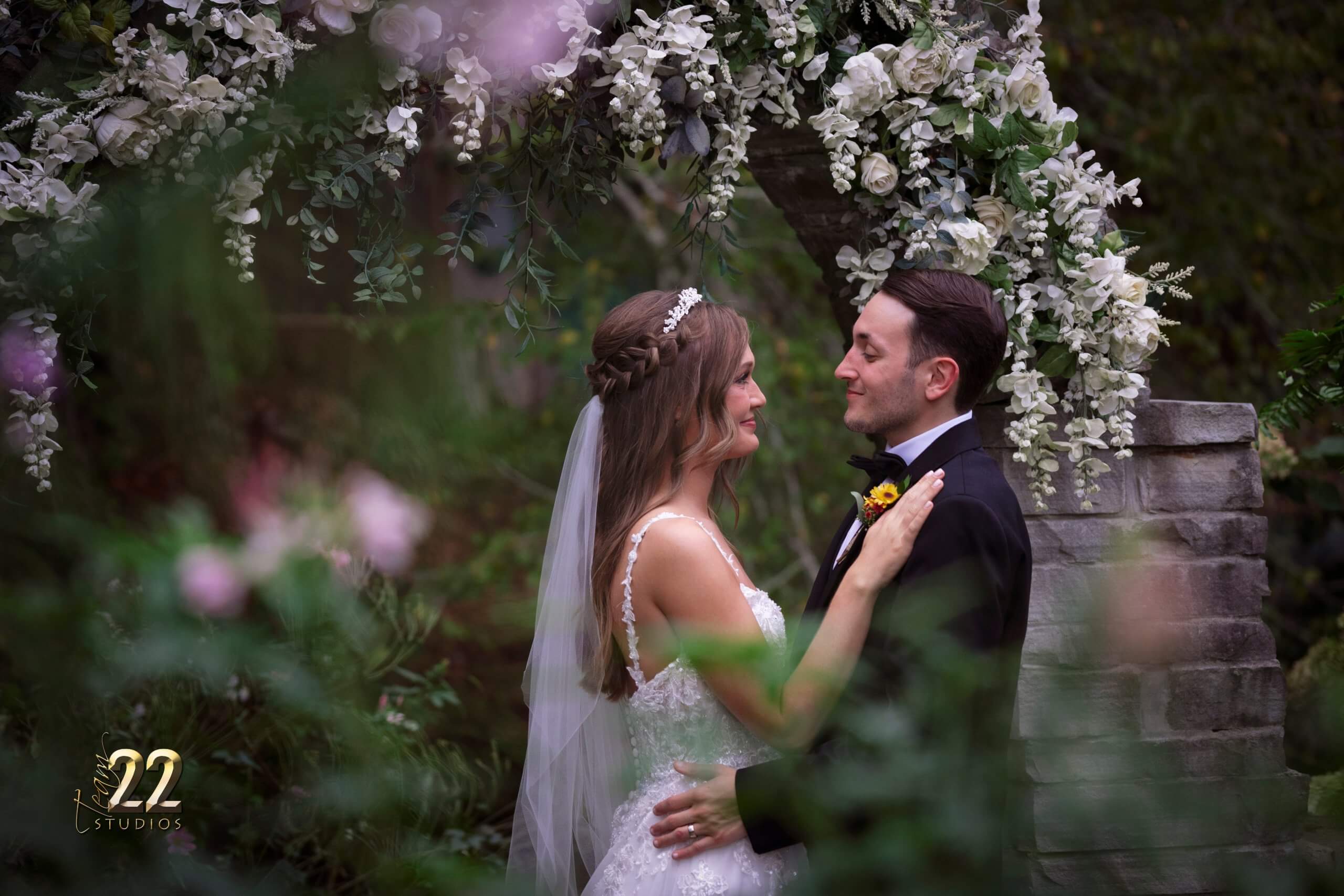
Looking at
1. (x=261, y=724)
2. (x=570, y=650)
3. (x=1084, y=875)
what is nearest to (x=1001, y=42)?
(x=570, y=650)

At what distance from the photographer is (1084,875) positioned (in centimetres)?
78

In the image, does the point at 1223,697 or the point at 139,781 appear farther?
the point at 1223,697

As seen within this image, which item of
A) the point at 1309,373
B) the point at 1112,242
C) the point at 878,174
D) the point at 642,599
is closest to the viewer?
the point at 642,599

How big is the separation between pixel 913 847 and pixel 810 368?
5.01 metres

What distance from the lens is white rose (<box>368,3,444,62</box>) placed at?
2.08m

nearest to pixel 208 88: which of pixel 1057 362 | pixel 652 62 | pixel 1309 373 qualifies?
pixel 652 62

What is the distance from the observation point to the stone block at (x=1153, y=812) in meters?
0.74

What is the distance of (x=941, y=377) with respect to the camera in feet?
7.67

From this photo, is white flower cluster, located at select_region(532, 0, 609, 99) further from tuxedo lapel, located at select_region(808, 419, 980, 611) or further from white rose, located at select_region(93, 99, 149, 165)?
tuxedo lapel, located at select_region(808, 419, 980, 611)

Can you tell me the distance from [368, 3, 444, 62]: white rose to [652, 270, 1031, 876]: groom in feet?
3.44

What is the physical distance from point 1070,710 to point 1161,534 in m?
2.00

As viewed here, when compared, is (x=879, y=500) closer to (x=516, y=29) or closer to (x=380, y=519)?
(x=380, y=519)

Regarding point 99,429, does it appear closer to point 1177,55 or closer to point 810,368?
point 810,368

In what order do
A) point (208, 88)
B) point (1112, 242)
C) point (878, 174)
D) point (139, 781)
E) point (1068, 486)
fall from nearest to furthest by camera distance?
1. point (139, 781)
2. point (208, 88)
3. point (878, 174)
4. point (1112, 242)
5. point (1068, 486)
